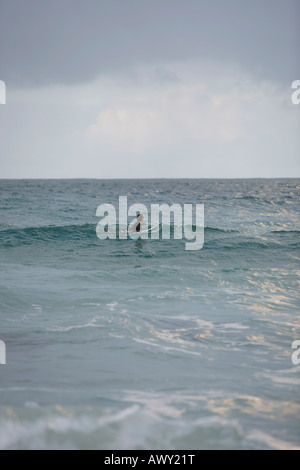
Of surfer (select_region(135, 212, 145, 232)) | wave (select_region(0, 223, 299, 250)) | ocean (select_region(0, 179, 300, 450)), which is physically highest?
surfer (select_region(135, 212, 145, 232))

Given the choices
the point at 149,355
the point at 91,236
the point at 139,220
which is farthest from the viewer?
the point at 91,236

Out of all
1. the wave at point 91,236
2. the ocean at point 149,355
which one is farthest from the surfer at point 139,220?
the ocean at point 149,355

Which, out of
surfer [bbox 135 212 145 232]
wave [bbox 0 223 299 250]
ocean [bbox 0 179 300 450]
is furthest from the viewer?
surfer [bbox 135 212 145 232]

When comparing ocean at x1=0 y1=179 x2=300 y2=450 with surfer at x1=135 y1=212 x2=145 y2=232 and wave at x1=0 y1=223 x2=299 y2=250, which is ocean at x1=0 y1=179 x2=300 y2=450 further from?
surfer at x1=135 y1=212 x2=145 y2=232

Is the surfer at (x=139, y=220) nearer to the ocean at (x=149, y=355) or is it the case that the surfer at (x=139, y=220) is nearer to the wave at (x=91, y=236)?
the wave at (x=91, y=236)

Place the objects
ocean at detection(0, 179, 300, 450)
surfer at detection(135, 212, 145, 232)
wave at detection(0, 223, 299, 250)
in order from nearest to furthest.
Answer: ocean at detection(0, 179, 300, 450) → wave at detection(0, 223, 299, 250) → surfer at detection(135, 212, 145, 232)

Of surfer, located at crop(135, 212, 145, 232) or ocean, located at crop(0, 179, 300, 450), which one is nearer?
ocean, located at crop(0, 179, 300, 450)

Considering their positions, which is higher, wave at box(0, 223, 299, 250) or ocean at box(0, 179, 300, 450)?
wave at box(0, 223, 299, 250)

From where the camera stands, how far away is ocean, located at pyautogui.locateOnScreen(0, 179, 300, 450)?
450 centimetres

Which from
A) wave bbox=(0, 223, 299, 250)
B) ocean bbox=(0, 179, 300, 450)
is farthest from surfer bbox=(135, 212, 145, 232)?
ocean bbox=(0, 179, 300, 450)

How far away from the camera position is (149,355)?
21.9 feet

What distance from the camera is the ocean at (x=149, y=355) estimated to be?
4.50 metres

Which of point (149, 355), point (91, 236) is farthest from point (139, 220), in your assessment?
point (149, 355)

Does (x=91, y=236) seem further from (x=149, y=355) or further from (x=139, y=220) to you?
(x=149, y=355)
